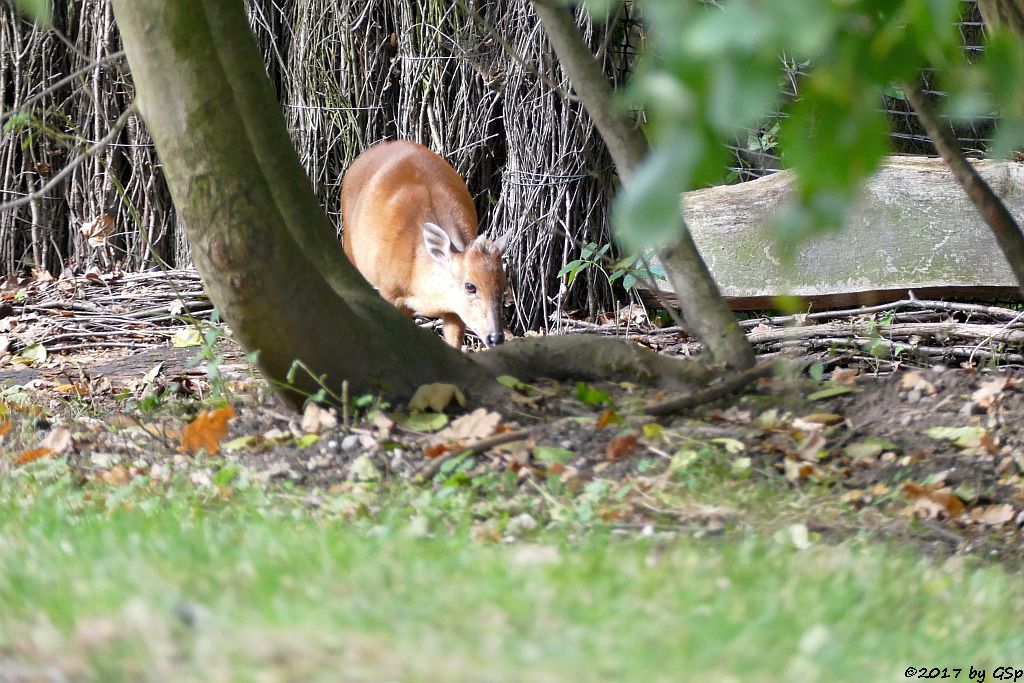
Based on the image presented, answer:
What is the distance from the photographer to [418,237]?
9.60m

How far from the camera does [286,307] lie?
458cm

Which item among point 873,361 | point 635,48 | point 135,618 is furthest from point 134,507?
point 635,48

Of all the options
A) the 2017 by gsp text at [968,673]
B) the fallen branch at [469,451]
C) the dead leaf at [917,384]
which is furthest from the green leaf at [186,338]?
the 2017 by gsp text at [968,673]

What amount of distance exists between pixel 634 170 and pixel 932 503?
1.93 m

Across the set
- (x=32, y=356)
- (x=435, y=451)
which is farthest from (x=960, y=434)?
(x=32, y=356)

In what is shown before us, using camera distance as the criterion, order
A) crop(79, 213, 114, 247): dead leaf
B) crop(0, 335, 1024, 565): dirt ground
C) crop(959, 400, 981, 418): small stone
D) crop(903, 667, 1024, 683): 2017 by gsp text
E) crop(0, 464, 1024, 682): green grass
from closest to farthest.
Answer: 1. crop(0, 464, 1024, 682): green grass
2. crop(903, 667, 1024, 683): 2017 by gsp text
3. crop(0, 335, 1024, 565): dirt ground
4. crop(959, 400, 981, 418): small stone
5. crop(79, 213, 114, 247): dead leaf

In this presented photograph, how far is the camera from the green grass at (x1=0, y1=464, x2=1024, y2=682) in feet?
6.93

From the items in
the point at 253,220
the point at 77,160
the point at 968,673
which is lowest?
the point at 968,673

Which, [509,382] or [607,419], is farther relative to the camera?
[509,382]

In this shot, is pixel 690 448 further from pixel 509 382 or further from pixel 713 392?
pixel 509 382

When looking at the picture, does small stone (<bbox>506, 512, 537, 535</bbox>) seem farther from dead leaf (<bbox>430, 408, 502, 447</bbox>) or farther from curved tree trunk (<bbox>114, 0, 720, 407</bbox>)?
curved tree trunk (<bbox>114, 0, 720, 407</bbox>)

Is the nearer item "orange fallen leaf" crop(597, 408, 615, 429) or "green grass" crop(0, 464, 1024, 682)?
Answer: "green grass" crop(0, 464, 1024, 682)

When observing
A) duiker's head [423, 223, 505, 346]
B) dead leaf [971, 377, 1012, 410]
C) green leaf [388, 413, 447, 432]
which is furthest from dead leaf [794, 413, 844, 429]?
duiker's head [423, 223, 505, 346]

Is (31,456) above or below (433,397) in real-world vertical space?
below
